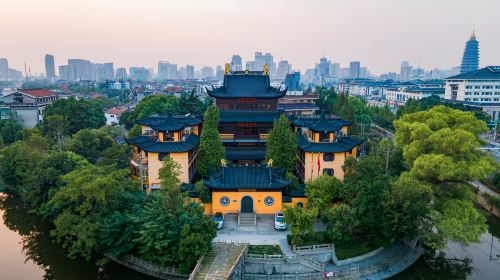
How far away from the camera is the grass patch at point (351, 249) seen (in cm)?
2020

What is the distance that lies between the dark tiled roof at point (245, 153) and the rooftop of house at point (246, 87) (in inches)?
193

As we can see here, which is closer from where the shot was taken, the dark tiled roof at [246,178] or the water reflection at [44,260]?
the water reflection at [44,260]

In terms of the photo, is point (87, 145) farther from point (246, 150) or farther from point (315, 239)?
point (315, 239)

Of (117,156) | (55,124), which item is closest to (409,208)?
(117,156)

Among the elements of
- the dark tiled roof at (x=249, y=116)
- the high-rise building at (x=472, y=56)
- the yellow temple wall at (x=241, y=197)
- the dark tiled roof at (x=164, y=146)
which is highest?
the high-rise building at (x=472, y=56)

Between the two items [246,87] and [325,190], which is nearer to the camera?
[325,190]

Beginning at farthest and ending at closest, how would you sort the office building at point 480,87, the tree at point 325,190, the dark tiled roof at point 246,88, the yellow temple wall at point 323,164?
the office building at point 480,87 < the dark tiled roof at point 246,88 < the yellow temple wall at point 323,164 < the tree at point 325,190

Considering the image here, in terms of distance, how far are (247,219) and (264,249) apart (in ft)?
12.8

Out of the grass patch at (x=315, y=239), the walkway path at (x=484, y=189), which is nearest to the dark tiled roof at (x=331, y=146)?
the grass patch at (x=315, y=239)

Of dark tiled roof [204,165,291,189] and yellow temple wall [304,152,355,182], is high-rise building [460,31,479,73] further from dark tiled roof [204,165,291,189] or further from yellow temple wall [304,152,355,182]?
dark tiled roof [204,165,291,189]

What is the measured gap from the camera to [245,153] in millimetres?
32438

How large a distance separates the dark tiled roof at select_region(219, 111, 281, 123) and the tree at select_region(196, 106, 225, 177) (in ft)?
18.7

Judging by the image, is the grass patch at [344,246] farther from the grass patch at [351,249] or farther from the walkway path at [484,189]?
the walkway path at [484,189]

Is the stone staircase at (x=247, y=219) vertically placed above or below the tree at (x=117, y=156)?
below
